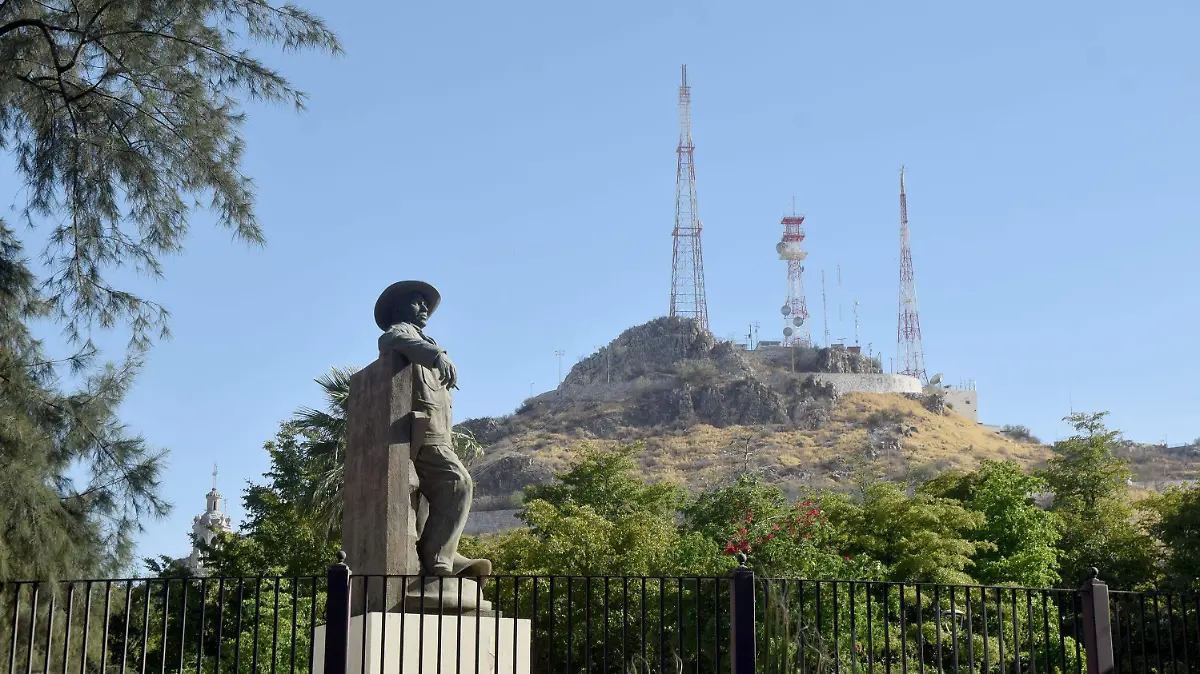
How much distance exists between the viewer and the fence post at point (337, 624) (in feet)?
24.9

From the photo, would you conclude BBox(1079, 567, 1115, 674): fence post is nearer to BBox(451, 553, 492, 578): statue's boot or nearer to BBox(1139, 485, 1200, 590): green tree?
BBox(451, 553, 492, 578): statue's boot

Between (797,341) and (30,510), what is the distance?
5162 inches

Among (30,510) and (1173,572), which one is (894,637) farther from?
(30,510)

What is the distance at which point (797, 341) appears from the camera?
458ft

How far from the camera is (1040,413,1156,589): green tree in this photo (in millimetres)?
36156

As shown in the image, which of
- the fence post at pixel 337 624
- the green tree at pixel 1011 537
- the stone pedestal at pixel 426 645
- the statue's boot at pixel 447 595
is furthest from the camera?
the green tree at pixel 1011 537

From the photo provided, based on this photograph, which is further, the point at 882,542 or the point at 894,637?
the point at 882,542

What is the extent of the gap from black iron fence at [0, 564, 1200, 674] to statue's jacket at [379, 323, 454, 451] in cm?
113

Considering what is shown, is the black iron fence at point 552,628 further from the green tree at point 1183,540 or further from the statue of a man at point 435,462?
the green tree at point 1183,540

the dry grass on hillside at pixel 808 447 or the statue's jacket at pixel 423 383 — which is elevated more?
the dry grass on hillside at pixel 808 447

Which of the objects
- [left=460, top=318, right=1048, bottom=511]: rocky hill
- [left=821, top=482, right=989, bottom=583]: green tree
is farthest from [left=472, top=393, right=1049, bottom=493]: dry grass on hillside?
[left=821, top=482, right=989, bottom=583]: green tree

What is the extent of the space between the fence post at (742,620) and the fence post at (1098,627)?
2217mm

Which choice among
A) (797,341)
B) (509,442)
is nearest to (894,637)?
(509,442)

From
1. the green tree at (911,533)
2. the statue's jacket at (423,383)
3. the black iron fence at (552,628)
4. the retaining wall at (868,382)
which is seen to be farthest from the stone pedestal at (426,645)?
the retaining wall at (868,382)
